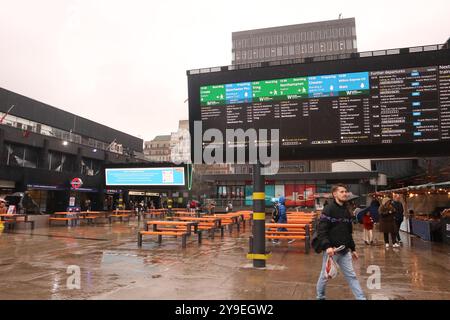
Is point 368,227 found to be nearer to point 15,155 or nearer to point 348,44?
point 15,155

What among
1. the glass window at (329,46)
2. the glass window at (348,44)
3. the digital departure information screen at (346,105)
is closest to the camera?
the digital departure information screen at (346,105)

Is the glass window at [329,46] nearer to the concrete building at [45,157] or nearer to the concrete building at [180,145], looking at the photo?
the concrete building at [180,145]

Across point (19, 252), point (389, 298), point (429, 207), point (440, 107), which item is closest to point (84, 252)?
point (19, 252)

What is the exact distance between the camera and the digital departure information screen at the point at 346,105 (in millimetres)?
7859

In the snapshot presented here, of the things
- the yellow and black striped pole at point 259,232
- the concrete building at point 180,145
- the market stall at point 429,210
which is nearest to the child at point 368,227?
the market stall at point 429,210

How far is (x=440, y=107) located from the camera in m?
7.76

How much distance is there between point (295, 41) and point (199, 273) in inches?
4300

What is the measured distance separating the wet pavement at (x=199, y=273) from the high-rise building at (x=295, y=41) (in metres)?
99.6

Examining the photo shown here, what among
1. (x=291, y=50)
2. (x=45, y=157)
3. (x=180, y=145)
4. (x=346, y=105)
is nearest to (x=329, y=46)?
(x=291, y=50)

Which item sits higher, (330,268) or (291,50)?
(291,50)

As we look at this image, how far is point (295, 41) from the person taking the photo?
107 meters

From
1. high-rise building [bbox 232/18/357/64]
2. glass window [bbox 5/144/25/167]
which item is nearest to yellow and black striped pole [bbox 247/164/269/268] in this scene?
glass window [bbox 5/144/25/167]
